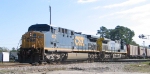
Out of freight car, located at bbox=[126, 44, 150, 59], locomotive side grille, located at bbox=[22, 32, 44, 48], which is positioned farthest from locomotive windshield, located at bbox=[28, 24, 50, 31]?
freight car, located at bbox=[126, 44, 150, 59]

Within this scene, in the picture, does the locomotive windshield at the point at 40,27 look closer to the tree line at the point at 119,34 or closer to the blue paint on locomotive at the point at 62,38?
the blue paint on locomotive at the point at 62,38

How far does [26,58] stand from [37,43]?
1.69 meters

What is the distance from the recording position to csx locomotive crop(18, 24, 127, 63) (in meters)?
20.6

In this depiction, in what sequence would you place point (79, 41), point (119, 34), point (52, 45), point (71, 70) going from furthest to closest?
point (119, 34) → point (79, 41) → point (52, 45) → point (71, 70)

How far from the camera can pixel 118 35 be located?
116 metres

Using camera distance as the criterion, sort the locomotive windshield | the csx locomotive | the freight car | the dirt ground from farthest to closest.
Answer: the freight car < the locomotive windshield < the csx locomotive < the dirt ground

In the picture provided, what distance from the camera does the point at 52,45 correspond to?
21.7 meters

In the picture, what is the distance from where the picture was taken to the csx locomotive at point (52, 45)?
2058cm

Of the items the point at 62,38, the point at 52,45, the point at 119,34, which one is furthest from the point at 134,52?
the point at 119,34

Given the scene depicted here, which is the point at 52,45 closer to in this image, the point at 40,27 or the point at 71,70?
the point at 40,27

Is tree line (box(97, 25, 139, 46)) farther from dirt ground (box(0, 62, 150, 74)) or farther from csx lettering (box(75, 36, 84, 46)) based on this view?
dirt ground (box(0, 62, 150, 74))

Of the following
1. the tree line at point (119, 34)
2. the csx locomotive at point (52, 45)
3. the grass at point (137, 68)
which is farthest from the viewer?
the tree line at point (119, 34)

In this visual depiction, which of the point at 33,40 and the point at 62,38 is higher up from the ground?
the point at 62,38

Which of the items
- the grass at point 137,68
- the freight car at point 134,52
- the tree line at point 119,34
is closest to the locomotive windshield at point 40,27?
the grass at point 137,68
